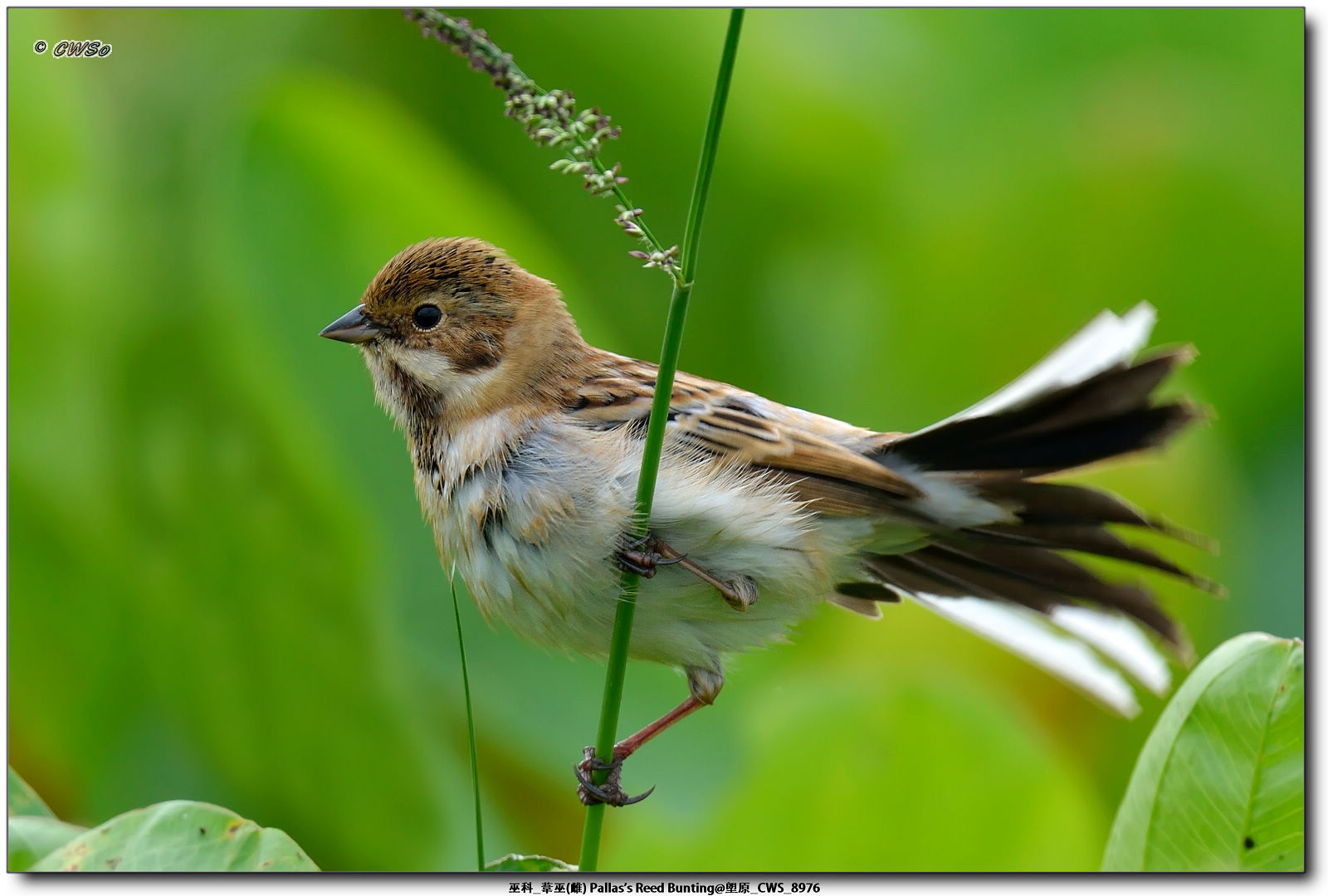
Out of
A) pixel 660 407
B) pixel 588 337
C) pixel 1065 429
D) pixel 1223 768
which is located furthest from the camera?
pixel 588 337

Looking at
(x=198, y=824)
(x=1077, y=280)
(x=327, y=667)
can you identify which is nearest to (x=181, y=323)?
(x=327, y=667)

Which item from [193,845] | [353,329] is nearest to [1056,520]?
[353,329]

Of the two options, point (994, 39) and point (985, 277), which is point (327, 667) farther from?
point (994, 39)

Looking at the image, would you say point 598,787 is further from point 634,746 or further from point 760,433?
point 760,433

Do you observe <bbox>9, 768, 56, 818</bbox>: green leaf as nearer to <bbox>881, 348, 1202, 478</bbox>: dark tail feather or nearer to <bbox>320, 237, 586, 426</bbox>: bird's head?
<bbox>320, 237, 586, 426</bbox>: bird's head

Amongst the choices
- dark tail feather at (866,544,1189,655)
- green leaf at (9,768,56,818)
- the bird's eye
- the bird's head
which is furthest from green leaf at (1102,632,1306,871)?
green leaf at (9,768,56,818)
